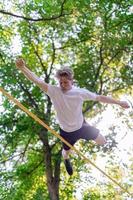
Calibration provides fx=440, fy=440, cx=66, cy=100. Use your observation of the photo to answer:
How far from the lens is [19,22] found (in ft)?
45.4

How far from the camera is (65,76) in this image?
211 inches

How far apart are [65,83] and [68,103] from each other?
277mm

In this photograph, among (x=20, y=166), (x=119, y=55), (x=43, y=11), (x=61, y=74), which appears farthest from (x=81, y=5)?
(x=61, y=74)

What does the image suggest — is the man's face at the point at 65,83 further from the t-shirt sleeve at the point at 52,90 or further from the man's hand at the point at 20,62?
the man's hand at the point at 20,62

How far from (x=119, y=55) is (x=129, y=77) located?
3.05 feet

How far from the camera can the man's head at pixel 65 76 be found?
534 cm

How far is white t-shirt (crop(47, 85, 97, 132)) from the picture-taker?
18.2 ft

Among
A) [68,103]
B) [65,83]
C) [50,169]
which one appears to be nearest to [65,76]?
[65,83]

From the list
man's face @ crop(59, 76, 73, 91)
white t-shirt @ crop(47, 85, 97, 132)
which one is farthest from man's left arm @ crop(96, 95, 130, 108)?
man's face @ crop(59, 76, 73, 91)

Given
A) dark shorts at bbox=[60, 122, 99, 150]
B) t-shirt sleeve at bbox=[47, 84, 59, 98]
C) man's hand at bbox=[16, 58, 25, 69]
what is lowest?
man's hand at bbox=[16, 58, 25, 69]

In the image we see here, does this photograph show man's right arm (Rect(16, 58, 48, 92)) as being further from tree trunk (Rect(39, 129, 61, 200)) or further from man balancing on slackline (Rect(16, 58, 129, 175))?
tree trunk (Rect(39, 129, 61, 200))

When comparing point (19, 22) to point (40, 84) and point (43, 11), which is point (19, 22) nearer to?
point (43, 11)

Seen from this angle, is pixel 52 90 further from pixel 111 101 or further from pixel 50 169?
pixel 50 169

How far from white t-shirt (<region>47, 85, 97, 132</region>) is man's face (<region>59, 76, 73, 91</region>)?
0.05 meters
